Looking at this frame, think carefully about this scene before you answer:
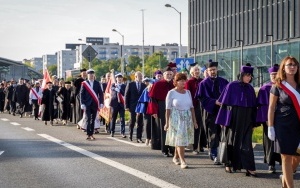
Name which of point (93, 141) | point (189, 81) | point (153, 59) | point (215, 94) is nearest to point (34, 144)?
point (93, 141)

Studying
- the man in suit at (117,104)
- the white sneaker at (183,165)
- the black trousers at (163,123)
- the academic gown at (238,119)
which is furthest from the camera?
the man in suit at (117,104)

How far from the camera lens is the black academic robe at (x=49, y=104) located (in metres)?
24.2

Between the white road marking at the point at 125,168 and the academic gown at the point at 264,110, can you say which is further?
the academic gown at the point at 264,110

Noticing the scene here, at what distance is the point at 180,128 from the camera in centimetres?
1082

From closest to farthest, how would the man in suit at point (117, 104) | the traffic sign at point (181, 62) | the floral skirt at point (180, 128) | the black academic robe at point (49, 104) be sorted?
1. the floral skirt at point (180, 128)
2. the man in suit at point (117, 104)
3. the black academic robe at point (49, 104)
4. the traffic sign at point (181, 62)

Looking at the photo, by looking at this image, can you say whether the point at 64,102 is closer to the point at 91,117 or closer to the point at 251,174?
the point at 91,117

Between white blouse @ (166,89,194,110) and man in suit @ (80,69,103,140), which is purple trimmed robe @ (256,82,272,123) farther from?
man in suit @ (80,69,103,140)

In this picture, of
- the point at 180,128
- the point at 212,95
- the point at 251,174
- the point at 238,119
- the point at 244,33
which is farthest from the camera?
the point at 244,33

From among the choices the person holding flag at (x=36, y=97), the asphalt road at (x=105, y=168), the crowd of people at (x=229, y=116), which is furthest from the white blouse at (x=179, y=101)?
the person holding flag at (x=36, y=97)

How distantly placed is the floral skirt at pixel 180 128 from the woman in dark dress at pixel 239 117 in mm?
897

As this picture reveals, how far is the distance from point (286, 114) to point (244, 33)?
5976 cm

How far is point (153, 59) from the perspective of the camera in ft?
418

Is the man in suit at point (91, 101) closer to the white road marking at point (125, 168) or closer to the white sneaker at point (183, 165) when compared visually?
the white road marking at point (125, 168)

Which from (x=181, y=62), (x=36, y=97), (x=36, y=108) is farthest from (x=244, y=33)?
(x=181, y=62)
